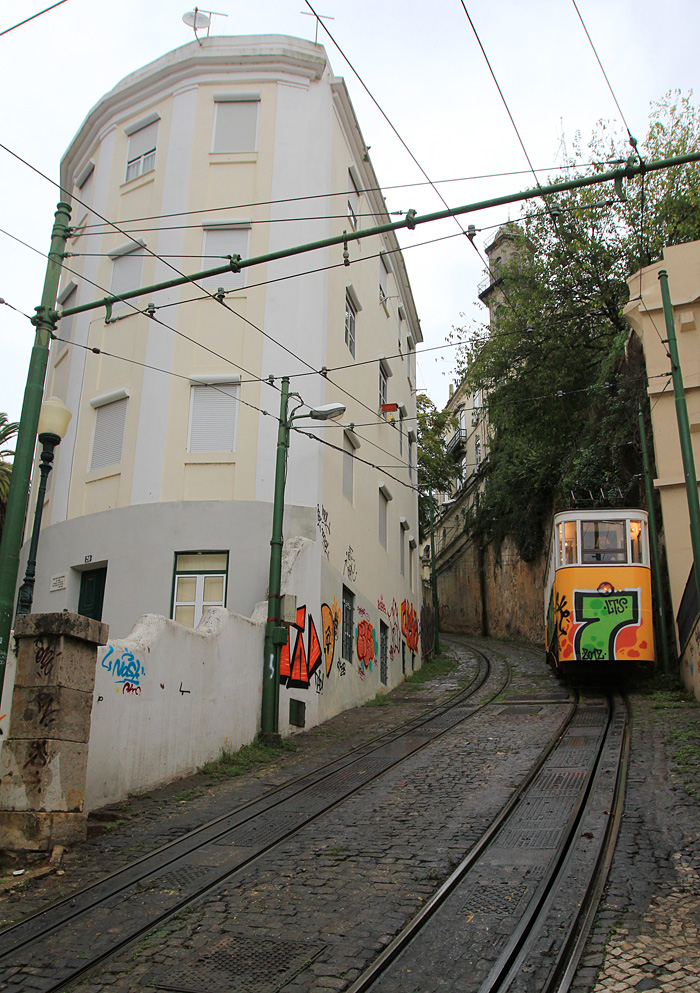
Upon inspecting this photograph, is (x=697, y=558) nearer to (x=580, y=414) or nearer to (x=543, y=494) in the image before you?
(x=580, y=414)

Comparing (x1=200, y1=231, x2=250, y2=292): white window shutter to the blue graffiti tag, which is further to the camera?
(x1=200, y1=231, x2=250, y2=292): white window shutter

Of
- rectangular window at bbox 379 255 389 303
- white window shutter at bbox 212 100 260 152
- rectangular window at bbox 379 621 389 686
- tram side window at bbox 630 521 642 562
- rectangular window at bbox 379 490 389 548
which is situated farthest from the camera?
rectangular window at bbox 379 255 389 303

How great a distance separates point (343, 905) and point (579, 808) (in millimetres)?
3145

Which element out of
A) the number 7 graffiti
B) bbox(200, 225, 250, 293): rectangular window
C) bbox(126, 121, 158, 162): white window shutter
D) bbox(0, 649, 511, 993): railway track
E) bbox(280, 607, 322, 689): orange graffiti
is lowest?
bbox(0, 649, 511, 993): railway track

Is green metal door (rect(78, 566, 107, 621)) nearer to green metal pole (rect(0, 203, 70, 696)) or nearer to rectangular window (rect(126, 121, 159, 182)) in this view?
green metal pole (rect(0, 203, 70, 696))

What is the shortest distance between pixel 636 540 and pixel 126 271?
43.2 ft

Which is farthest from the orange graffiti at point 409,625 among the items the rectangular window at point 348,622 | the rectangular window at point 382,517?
the rectangular window at point 348,622

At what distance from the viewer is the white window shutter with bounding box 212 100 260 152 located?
19.4m

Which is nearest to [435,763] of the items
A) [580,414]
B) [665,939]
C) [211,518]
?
[665,939]

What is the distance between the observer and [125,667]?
30.8ft

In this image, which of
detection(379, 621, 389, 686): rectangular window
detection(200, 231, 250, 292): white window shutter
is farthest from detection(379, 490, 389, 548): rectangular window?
detection(200, 231, 250, 292): white window shutter

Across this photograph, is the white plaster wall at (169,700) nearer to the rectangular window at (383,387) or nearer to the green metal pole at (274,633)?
the green metal pole at (274,633)

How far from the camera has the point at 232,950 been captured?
5.02m

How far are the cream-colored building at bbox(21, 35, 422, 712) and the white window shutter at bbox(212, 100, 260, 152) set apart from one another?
0.04 metres
